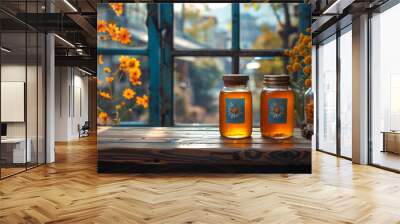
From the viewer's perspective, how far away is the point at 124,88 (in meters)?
4.05

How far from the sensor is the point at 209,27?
371 centimetres

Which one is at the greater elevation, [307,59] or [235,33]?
[235,33]

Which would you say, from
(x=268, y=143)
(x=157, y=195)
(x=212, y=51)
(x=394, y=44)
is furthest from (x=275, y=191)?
(x=394, y=44)

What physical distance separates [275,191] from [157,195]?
3.96 feet

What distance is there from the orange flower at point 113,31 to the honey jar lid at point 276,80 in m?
1.49

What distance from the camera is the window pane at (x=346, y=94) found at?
729cm

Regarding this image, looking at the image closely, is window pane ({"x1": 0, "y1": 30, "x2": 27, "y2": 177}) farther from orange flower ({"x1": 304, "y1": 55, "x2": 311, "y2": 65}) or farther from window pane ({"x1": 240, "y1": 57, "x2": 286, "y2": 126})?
orange flower ({"x1": 304, "y1": 55, "x2": 311, "y2": 65})

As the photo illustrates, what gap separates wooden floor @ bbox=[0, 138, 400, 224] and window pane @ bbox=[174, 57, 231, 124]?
802 millimetres

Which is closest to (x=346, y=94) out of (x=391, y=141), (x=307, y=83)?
(x=391, y=141)

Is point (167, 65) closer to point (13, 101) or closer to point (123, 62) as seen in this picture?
point (123, 62)

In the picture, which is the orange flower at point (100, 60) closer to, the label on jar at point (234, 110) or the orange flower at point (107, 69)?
the orange flower at point (107, 69)

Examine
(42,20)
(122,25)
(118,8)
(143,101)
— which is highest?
(42,20)

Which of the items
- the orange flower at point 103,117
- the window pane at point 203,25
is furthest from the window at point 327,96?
the orange flower at point 103,117

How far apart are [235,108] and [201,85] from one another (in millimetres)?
392
